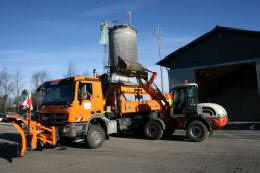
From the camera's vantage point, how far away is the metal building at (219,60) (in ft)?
65.1

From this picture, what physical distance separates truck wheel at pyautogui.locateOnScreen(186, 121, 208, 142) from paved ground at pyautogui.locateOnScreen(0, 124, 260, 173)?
0.66m

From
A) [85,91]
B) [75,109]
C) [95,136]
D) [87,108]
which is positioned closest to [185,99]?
[95,136]

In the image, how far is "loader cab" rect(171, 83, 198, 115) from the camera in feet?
40.7

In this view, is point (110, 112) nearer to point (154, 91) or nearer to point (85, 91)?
point (85, 91)

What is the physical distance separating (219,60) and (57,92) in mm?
15074

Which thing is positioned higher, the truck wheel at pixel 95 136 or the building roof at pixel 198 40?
the building roof at pixel 198 40

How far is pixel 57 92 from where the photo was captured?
407 inches

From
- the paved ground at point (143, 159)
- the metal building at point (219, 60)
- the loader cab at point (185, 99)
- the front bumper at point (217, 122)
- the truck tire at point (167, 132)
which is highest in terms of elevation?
the metal building at point (219, 60)

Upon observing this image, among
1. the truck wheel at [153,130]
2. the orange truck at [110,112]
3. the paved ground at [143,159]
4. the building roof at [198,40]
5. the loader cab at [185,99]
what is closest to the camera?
the paved ground at [143,159]

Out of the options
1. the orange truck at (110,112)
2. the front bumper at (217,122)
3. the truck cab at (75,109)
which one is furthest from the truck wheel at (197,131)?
the truck cab at (75,109)

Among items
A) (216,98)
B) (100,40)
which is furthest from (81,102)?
(216,98)

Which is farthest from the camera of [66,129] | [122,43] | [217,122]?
[122,43]

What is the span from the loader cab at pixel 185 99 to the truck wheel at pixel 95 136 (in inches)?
158

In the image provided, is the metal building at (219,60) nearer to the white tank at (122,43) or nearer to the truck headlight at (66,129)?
the white tank at (122,43)
